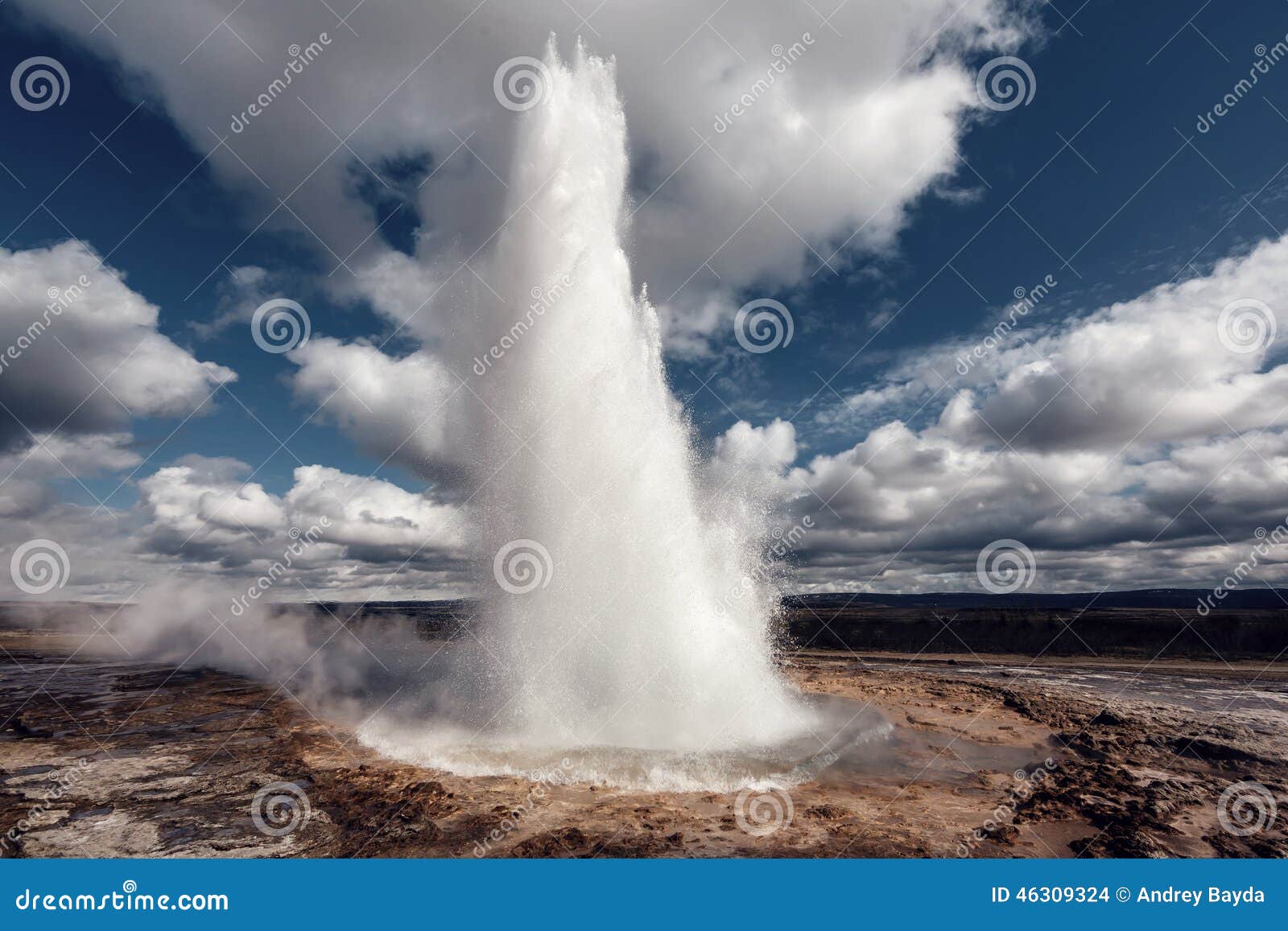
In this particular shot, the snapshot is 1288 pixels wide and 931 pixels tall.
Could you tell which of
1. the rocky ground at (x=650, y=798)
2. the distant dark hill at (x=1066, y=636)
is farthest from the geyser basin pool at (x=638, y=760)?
the distant dark hill at (x=1066, y=636)

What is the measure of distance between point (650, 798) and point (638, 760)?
5.49ft

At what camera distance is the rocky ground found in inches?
344

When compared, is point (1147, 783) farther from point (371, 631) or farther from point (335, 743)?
point (371, 631)

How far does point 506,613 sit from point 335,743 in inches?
210

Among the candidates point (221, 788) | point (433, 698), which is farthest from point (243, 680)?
point (221, 788)

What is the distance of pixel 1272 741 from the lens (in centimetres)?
1589

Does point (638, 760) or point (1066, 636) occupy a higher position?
point (1066, 636)

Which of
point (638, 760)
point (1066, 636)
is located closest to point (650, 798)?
point (638, 760)

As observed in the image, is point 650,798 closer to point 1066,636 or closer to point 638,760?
point 638,760

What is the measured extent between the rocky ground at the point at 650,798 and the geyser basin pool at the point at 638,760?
1.40 feet

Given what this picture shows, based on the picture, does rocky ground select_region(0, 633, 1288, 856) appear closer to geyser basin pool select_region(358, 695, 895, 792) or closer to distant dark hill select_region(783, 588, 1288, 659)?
geyser basin pool select_region(358, 695, 895, 792)

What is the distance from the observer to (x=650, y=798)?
10125 mm

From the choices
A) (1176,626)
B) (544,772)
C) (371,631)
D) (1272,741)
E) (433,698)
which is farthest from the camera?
(371,631)

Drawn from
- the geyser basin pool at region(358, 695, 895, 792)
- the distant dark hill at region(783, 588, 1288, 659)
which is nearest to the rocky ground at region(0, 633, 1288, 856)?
the geyser basin pool at region(358, 695, 895, 792)
